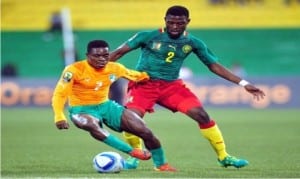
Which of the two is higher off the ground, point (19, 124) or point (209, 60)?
point (209, 60)

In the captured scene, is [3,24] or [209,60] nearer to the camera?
[209,60]

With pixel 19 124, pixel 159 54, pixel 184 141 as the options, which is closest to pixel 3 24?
pixel 19 124

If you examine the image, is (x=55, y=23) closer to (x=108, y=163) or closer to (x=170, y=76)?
(x=170, y=76)

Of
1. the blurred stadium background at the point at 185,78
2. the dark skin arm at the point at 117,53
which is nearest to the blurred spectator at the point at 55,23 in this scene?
the blurred stadium background at the point at 185,78

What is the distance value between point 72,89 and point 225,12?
1127 inches

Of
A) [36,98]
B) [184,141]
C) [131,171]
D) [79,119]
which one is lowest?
[36,98]

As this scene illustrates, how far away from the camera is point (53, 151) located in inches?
703

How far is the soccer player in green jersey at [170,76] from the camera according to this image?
1397 centimetres

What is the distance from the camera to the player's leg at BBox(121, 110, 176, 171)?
13172 millimetres

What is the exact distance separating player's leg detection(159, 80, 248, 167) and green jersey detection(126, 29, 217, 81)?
0.27 metres

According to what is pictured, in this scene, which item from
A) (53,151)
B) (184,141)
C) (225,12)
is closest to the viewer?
(53,151)

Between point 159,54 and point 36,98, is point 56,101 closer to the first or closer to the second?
point 159,54

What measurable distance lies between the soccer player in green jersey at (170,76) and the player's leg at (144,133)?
0.70 metres

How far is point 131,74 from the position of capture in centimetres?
1380
